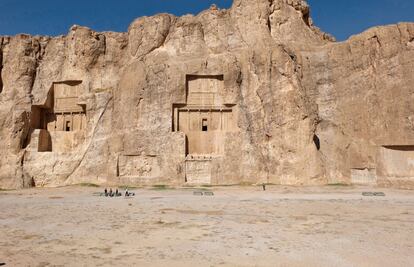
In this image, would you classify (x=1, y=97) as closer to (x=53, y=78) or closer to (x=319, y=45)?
(x=53, y=78)

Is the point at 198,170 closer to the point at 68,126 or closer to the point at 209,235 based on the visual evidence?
the point at 68,126

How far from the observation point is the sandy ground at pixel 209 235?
25.5 feet

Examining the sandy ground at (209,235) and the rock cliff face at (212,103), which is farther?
the rock cliff face at (212,103)

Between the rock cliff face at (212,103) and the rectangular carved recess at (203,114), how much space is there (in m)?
0.09

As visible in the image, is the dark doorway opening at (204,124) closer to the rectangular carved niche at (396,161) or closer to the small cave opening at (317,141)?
the small cave opening at (317,141)

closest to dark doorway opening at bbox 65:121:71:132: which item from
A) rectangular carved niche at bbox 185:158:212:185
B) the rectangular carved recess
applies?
the rectangular carved recess

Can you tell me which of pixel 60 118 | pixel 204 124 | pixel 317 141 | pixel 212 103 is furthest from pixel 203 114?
pixel 60 118

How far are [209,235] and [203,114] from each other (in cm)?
2277

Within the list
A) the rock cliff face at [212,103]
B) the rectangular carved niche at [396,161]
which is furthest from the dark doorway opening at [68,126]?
the rectangular carved niche at [396,161]

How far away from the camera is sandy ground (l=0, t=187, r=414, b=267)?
25.5ft

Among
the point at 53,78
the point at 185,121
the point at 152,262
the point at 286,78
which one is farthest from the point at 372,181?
the point at 53,78

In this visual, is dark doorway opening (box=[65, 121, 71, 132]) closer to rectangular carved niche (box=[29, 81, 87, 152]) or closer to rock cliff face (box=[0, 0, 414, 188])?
rectangular carved niche (box=[29, 81, 87, 152])

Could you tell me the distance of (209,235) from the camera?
1011 cm

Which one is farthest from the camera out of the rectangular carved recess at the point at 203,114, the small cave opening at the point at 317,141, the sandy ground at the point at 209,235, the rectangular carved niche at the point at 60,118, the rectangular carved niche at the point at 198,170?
the rectangular carved niche at the point at 60,118
